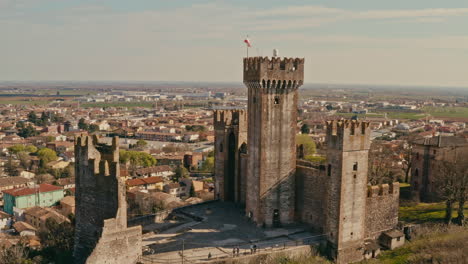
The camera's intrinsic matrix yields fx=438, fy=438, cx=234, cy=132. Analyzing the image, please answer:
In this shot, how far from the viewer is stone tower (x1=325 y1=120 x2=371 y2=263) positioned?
31984mm

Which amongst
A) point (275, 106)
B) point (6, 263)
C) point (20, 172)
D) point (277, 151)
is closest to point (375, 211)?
point (277, 151)

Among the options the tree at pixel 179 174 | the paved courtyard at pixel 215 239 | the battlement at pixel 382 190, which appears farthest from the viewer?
the tree at pixel 179 174

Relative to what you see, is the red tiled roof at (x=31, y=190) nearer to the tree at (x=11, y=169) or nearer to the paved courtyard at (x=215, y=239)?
the tree at (x=11, y=169)

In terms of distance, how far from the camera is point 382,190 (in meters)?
36.0

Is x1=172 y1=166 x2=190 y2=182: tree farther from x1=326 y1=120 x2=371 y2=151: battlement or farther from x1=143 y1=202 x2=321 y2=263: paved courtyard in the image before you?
x1=326 y1=120 x2=371 y2=151: battlement

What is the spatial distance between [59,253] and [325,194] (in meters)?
20.2

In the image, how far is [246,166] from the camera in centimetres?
3984

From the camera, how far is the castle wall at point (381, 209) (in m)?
35.3

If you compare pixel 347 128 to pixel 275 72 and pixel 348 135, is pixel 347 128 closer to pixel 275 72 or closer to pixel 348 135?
pixel 348 135

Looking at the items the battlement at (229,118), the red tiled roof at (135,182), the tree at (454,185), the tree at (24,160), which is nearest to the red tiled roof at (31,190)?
the red tiled roof at (135,182)

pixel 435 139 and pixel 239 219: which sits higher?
pixel 435 139

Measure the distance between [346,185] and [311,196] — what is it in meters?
4.15

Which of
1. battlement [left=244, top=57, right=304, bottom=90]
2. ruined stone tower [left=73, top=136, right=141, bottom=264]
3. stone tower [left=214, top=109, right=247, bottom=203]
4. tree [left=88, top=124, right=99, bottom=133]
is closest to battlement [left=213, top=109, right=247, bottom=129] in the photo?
stone tower [left=214, top=109, right=247, bottom=203]

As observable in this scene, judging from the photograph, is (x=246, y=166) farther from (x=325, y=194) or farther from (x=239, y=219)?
(x=325, y=194)
